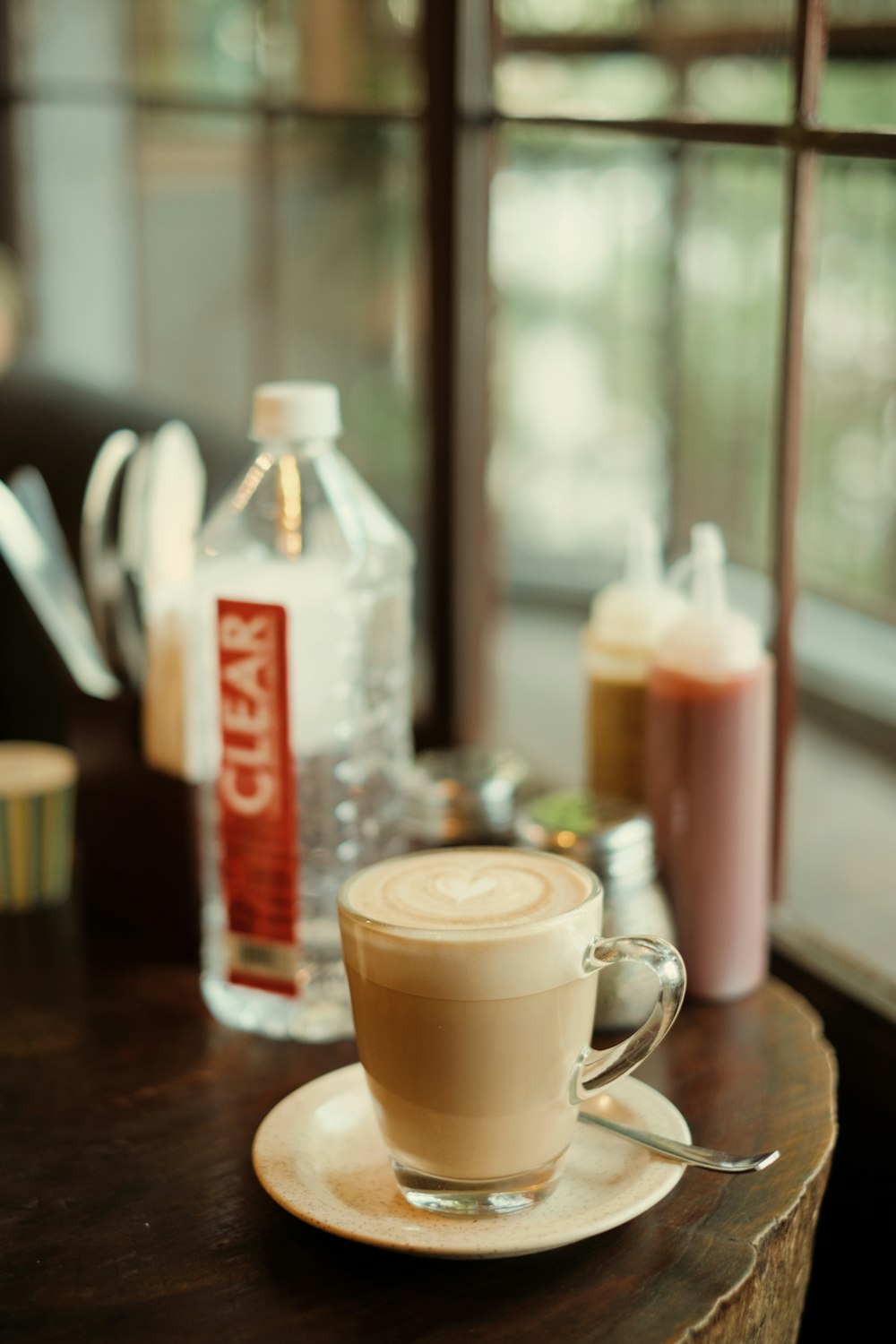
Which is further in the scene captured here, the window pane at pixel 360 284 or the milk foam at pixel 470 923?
the window pane at pixel 360 284

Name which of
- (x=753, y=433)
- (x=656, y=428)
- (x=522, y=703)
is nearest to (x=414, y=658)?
(x=522, y=703)

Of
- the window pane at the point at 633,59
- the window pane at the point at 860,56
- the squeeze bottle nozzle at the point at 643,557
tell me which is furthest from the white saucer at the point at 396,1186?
the window pane at the point at 633,59

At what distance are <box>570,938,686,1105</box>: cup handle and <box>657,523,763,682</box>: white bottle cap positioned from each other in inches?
10.1

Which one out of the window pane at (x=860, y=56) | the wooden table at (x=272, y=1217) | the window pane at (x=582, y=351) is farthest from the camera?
the window pane at (x=582, y=351)

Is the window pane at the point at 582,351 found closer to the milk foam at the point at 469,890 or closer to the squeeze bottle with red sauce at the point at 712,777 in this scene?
the squeeze bottle with red sauce at the point at 712,777

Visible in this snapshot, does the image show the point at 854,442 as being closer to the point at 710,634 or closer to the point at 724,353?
the point at 724,353

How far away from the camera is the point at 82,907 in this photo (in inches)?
42.4

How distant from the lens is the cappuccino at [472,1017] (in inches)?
24.9

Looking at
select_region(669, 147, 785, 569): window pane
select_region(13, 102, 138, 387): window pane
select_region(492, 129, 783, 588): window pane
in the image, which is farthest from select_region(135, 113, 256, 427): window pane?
select_region(669, 147, 785, 569): window pane

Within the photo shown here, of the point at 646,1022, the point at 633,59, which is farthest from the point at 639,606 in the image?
the point at 633,59

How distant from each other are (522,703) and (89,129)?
923 millimetres

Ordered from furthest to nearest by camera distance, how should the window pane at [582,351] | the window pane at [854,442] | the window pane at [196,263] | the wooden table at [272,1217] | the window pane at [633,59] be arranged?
the window pane at [582,351] → the window pane at [196,263] → the window pane at [854,442] → the window pane at [633,59] → the wooden table at [272,1217]

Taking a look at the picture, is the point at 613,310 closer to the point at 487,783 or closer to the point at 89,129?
the point at 89,129

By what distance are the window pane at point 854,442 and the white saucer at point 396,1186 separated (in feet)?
2.67
